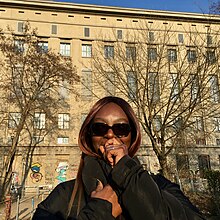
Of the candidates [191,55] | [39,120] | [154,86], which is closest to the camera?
[154,86]

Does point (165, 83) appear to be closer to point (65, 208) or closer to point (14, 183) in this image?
point (65, 208)

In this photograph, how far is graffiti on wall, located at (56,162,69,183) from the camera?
82.1ft

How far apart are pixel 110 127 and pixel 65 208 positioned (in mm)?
514

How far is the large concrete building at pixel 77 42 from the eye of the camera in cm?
2528

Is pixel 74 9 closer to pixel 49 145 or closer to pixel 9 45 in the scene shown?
pixel 9 45

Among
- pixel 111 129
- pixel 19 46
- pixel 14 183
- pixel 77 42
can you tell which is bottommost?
Answer: pixel 14 183

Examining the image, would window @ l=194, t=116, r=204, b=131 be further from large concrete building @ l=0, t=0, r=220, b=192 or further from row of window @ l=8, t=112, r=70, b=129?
row of window @ l=8, t=112, r=70, b=129

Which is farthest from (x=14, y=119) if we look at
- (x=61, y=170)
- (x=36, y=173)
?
(x=61, y=170)

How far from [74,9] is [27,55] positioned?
14.1 metres

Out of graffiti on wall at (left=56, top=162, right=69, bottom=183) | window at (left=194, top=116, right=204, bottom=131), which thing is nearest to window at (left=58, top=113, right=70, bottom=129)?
graffiti on wall at (left=56, top=162, right=69, bottom=183)

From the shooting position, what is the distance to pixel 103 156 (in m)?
1.30

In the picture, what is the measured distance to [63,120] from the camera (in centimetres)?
2750

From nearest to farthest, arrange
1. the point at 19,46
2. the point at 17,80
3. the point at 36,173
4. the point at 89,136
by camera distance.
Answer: the point at 89,136 < the point at 19,46 < the point at 17,80 < the point at 36,173

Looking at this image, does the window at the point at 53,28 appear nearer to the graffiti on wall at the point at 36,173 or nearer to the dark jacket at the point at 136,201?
the graffiti on wall at the point at 36,173
